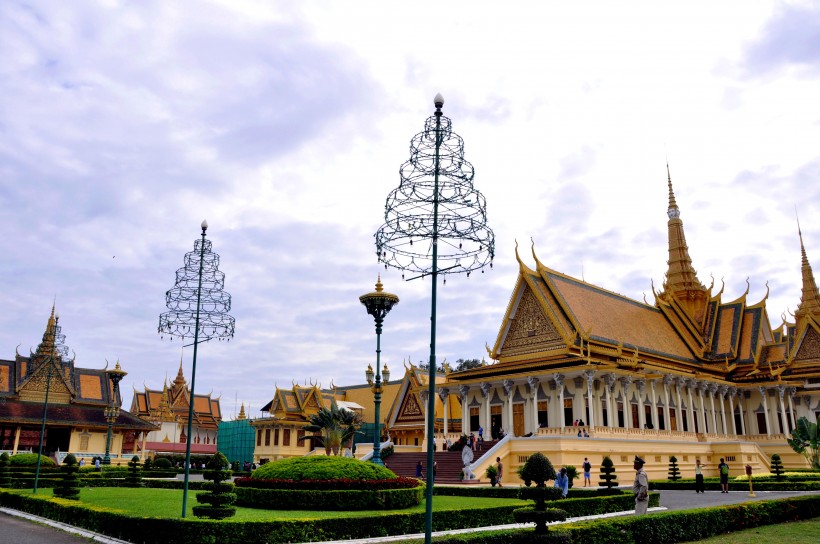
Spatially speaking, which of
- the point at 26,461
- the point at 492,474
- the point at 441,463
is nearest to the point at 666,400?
the point at 441,463

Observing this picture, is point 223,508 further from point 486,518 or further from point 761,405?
point 761,405

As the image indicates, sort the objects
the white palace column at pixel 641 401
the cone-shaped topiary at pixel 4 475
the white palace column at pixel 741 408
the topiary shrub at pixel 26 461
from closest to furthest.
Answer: the cone-shaped topiary at pixel 4 475
the topiary shrub at pixel 26 461
the white palace column at pixel 641 401
the white palace column at pixel 741 408

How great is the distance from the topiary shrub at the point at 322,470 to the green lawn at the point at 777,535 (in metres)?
8.87

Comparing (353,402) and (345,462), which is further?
(353,402)

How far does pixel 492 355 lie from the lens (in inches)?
1639

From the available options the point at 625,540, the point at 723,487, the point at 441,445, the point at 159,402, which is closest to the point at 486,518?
the point at 625,540

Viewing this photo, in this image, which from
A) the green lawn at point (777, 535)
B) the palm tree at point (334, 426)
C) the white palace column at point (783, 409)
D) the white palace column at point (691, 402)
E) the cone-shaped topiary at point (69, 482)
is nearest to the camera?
the green lawn at point (777, 535)

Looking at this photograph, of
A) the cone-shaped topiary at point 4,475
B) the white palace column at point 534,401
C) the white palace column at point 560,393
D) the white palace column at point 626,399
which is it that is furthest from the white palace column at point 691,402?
the cone-shaped topiary at point 4,475

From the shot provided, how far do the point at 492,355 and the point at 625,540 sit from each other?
2936 cm

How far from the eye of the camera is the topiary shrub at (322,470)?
60.4ft

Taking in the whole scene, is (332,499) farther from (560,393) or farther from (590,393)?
(560,393)

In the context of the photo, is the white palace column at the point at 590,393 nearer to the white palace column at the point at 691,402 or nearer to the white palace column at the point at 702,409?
the white palace column at the point at 691,402

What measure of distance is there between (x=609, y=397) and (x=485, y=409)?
7.62 m

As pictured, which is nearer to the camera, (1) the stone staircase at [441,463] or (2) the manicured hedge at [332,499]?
(2) the manicured hedge at [332,499]
